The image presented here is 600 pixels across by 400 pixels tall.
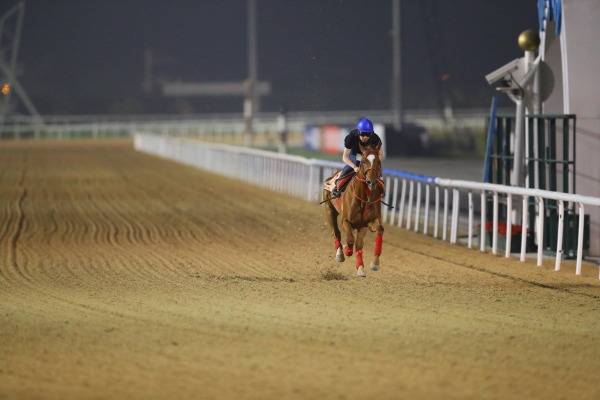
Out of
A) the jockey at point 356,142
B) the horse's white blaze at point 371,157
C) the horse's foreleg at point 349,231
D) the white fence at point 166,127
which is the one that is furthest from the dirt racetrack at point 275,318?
the white fence at point 166,127

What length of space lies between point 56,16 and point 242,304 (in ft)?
333

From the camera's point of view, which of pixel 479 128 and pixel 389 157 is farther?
pixel 479 128

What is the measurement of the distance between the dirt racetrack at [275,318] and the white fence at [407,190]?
0.50 meters

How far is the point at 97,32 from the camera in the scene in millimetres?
108062

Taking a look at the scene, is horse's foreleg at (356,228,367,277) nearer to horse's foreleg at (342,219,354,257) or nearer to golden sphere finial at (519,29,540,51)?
horse's foreleg at (342,219,354,257)

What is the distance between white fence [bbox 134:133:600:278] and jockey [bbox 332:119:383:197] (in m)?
1.85

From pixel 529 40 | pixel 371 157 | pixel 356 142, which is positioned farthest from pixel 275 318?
pixel 529 40

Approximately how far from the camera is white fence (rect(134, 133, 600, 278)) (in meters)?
12.6

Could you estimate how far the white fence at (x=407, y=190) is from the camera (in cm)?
1265

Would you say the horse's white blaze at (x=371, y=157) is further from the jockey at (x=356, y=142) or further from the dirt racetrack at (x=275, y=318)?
the dirt racetrack at (x=275, y=318)

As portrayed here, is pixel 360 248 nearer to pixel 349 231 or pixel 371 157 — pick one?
pixel 349 231

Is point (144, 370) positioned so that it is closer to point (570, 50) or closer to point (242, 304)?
point (242, 304)

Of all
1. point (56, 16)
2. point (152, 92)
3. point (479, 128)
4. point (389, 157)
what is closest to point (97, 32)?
point (56, 16)

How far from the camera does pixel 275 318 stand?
8328 millimetres
